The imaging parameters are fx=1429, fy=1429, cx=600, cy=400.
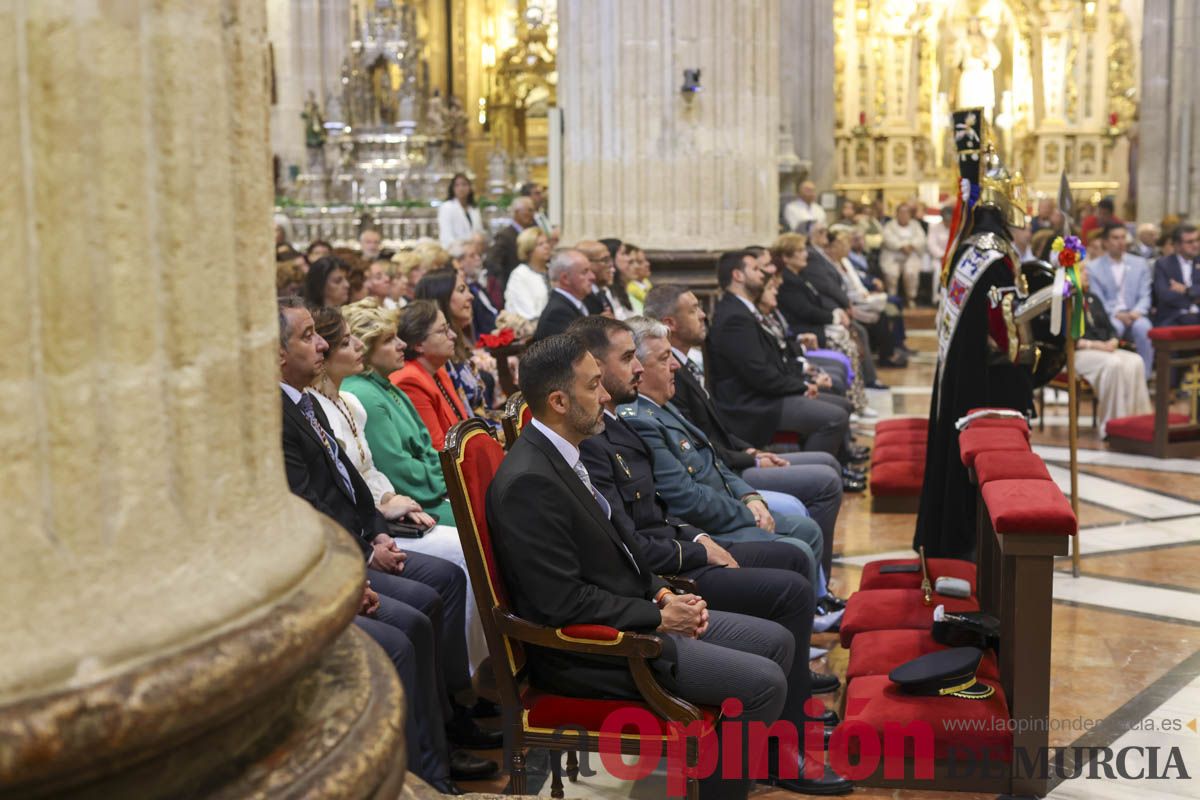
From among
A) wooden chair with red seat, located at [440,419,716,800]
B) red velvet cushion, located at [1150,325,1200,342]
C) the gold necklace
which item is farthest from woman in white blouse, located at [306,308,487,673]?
red velvet cushion, located at [1150,325,1200,342]

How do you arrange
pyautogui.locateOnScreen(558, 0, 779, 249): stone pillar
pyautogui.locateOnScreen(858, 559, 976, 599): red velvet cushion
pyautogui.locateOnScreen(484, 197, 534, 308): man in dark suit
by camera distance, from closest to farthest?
pyautogui.locateOnScreen(858, 559, 976, 599): red velvet cushion → pyautogui.locateOnScreen(558, 0, 779, 249): stone pillar → pyautogui.locateOnScreen(484, 197, 534, 308): man in dark suit

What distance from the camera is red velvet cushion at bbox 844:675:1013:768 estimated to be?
402 cm

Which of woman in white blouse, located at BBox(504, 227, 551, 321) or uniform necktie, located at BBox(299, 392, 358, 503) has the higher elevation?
woman in white blouse, located at BBox(504, 227, 551, 321)

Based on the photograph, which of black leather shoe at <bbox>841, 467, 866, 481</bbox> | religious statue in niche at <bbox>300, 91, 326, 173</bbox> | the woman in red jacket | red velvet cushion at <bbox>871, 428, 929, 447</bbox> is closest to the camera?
the woman in red jacket

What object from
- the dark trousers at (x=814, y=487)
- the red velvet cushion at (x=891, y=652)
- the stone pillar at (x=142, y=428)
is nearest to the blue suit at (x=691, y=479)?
the red velvet cushion at (x=891, y=652)

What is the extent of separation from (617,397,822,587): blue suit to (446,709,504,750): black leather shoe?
3.21 ft

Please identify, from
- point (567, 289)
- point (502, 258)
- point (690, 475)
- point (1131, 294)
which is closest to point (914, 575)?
point (690, 475)

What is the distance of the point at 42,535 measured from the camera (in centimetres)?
128

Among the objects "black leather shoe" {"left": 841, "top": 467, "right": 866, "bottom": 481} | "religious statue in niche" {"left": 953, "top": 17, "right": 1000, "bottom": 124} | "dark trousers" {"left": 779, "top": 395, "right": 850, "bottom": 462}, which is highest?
"religious statue in niche" {"left": 953, "top": 17, "right": 1000, "bottom": 124}

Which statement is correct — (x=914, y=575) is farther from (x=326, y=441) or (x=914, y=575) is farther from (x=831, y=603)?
(x=326, y=441)

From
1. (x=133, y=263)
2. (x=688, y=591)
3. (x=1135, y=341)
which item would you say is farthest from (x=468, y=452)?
(x=1135, y=341)

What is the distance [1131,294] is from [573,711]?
988 cm

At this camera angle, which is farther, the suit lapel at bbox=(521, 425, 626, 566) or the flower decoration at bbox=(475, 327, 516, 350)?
the flower decoration at bbox=(475, 327, 516, 350)

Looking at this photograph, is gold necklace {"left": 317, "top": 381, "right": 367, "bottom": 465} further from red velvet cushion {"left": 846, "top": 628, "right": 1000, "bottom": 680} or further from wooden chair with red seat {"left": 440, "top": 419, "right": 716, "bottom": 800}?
red velvet cushion {"left": 846, "top": 628, "right": 1000, "bottom": 680}
